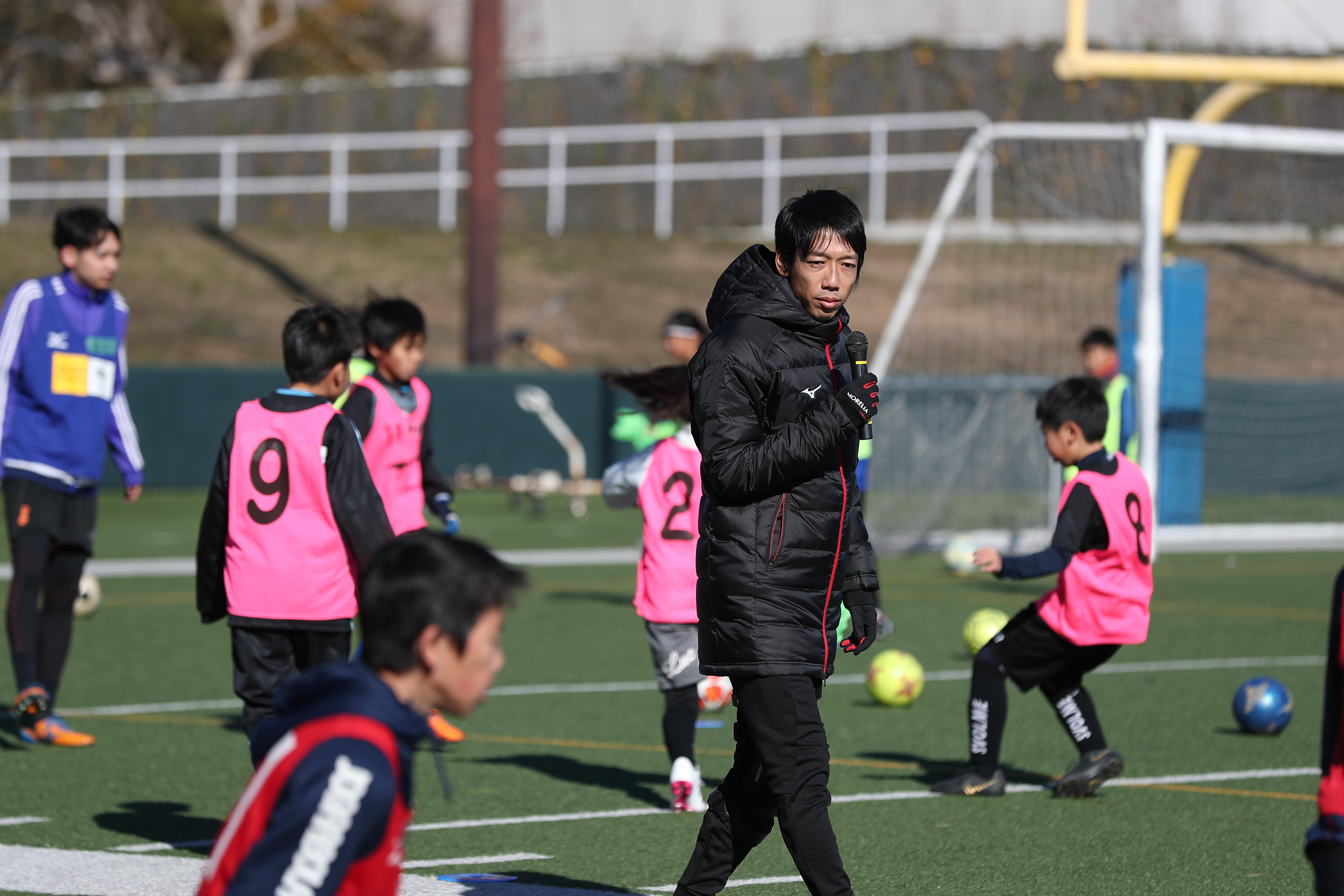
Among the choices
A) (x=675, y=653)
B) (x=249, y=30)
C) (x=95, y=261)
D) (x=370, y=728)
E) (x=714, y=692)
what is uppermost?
(x=249, y=30)

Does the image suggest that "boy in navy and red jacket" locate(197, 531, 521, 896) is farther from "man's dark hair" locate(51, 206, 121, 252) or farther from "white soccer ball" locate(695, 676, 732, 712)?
"white soccer ball" locate(695, 676, 732, 712)

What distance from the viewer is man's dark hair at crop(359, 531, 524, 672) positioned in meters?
2.65

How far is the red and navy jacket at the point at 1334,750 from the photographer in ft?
10.5

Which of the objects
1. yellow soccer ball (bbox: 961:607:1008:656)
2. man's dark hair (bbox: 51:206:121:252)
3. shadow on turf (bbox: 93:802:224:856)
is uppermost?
man's dark hair (bbox: 51:206:121:252)

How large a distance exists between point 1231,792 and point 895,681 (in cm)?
212

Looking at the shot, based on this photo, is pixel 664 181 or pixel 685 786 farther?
pixel 664 181

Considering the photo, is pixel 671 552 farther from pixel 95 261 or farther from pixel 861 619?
pixel 95 261

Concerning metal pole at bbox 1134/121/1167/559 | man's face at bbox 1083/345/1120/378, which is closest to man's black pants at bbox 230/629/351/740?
man's face at bbox 1083/345/1120/378

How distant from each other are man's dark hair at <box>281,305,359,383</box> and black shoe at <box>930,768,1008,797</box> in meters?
2.86

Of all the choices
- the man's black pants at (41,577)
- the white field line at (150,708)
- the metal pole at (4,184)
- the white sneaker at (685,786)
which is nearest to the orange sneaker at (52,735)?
the man's black pants at (41,577)

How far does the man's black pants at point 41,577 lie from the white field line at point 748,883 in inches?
133

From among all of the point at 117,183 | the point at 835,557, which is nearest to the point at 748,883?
the point at 835,557

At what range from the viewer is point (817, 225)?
4.06m

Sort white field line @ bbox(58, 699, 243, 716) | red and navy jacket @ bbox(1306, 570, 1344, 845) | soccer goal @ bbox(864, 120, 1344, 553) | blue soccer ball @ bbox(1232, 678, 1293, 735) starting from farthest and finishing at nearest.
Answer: soccer goal @ bbox(864, 120, 1344, 553)
white field line @ bbox(58, 699, 243, 716)
blue soccer ball @ bbox(1232, 678, 1293, 735)
red and navy jacket @ bbox(1306, 570, 1344, 845)
